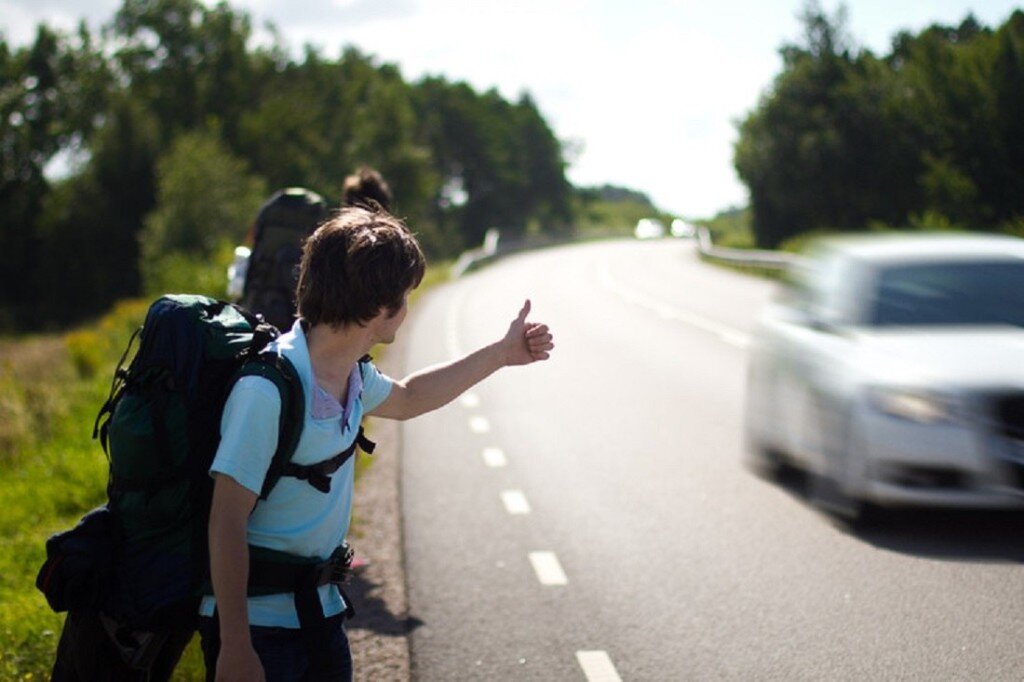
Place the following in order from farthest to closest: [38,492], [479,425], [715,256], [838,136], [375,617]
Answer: [838,136] → [715,256] → [479,425] → [38,492] → [375,617]

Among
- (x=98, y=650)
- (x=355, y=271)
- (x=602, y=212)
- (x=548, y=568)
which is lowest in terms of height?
(x=602, y=212)

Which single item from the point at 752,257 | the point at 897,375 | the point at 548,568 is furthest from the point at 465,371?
the point at 752,257

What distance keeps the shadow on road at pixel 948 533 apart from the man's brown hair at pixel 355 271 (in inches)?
203

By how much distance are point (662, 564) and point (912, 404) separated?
155cm

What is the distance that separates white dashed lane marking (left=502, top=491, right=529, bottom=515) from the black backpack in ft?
8.54

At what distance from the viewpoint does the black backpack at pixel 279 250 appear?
24.3 feet

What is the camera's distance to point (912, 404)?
8016 millimetres

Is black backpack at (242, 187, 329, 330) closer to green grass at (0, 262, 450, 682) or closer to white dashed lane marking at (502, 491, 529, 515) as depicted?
green grass at (0, 262, 450, 682)

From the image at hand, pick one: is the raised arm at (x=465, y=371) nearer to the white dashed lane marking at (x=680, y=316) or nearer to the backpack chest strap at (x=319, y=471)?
the backpack chest strap at (x=319, y=471)

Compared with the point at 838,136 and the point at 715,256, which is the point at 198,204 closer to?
the point at 715,256

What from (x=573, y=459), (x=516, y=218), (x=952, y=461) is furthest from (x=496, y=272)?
(x=516, y=218)

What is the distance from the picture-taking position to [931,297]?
9.22 meters

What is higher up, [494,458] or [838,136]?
[838,136]

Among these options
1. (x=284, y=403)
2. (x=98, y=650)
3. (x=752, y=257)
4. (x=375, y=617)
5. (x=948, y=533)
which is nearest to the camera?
(x=284, y=403)
